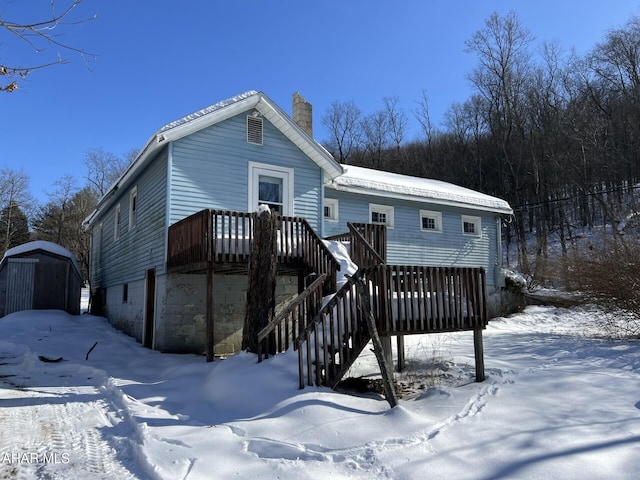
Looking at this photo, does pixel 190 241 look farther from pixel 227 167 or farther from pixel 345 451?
pixel 345 451

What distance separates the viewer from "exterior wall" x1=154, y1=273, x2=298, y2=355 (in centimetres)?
1116

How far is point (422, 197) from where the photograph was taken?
17.3 meters

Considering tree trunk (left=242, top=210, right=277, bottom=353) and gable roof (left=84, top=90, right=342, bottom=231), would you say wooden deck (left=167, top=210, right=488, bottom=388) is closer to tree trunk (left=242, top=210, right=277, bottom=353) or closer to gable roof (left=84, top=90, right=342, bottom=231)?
tree trunk (left=242, top=210, right=277, bottom=353)

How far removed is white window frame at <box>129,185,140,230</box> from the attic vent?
433 cm

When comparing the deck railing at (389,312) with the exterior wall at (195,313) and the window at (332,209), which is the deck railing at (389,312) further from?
the window at (332,209)

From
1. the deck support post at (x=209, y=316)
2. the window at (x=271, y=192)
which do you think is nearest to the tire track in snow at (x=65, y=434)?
the deck support post at (x=209, y=316)

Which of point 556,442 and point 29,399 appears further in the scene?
point 29,399

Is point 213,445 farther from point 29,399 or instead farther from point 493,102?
point 493,102

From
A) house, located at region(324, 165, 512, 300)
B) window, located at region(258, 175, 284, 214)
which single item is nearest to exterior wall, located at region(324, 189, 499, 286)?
house, located at region(324, 165, 512, 300)

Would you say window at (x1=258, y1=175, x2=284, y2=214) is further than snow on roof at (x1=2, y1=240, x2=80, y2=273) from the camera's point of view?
No

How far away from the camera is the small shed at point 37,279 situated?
17734mm

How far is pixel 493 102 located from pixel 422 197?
2388 centimetres

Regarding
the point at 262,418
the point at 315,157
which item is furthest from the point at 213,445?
the point at 315,157

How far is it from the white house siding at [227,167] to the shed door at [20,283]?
10.4 meters
